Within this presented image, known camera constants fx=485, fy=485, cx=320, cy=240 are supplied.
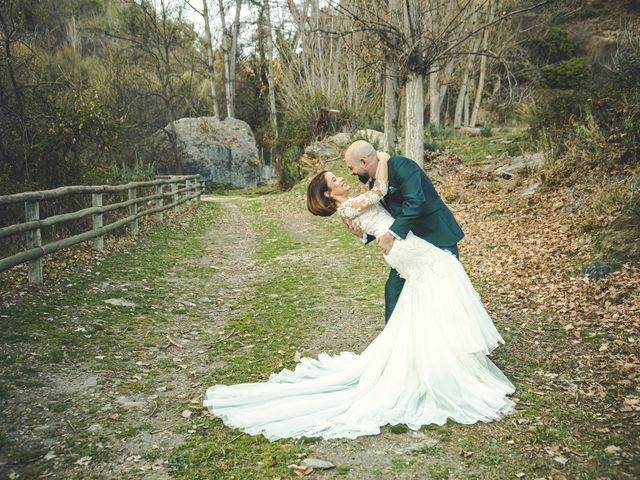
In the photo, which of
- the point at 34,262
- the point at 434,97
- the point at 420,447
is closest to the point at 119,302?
the point at 34,262

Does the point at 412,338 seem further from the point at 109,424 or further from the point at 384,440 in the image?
the point at 109,424

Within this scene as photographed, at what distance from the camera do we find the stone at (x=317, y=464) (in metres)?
3.05

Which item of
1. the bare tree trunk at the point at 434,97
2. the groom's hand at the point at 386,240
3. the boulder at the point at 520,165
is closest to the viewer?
the groom's hand at the point at 386,240

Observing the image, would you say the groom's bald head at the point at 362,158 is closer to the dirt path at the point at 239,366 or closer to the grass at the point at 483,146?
the dirt path at the point at 239,366

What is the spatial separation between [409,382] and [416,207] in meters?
1.39

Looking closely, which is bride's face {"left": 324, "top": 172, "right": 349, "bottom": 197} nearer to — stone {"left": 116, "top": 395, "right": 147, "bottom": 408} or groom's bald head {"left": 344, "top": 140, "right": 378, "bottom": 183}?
groom's bald head {"left": 344, "top": 140, "right": 378, "bottom": 183}

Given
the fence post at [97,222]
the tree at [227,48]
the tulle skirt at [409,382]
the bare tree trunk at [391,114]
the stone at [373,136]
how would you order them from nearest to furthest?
the tulle skirt at [409,382], the fence post at [97,222], the bare tree trunk at [391,114], the stone at [373,136], the tree at [227,48]

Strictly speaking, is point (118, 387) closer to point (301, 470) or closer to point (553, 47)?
point (301, 470)

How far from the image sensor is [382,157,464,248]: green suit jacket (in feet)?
12.6

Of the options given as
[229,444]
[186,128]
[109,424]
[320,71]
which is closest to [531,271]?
[229,444]

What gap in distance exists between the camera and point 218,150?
28234mm

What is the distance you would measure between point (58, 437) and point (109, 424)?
355mm

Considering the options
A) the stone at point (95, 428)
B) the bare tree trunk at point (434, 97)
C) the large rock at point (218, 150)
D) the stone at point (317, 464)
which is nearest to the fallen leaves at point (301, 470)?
the stone at point (317, 464)

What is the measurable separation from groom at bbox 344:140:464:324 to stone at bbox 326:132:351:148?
18336 mm
